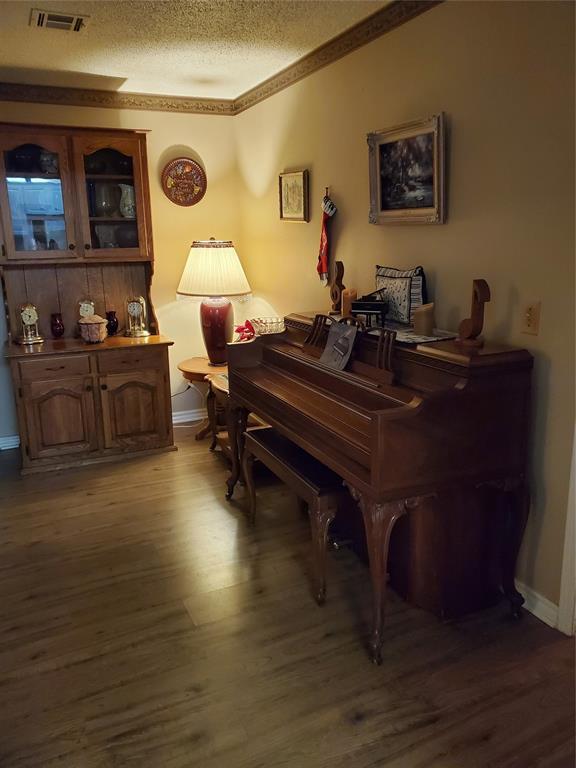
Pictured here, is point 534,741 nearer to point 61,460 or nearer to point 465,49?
point 465,49

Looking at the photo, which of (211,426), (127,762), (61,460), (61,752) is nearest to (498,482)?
(127,762)

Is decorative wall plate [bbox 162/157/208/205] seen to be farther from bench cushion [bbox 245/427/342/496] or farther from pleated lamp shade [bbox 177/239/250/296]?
bench cushion [bbox 245/427/342/496]

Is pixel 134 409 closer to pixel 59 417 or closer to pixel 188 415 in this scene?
pixel 59 417

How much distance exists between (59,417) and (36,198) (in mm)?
1421

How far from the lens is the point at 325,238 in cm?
354

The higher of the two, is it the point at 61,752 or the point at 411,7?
the point at 411,7

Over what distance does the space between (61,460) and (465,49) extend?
10.7ft

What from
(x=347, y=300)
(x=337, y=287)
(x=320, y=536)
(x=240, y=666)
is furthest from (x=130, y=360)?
(x=240, y=666)

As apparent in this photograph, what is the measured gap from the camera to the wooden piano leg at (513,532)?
2.31m

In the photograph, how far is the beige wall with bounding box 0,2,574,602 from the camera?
6.89ft

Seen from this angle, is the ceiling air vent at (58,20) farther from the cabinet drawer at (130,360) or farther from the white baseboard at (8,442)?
the white baseboard at (8,442)

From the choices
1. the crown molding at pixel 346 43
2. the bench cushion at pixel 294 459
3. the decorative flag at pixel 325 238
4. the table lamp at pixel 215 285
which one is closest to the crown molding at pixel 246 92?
the crown molding at pixel 346 43

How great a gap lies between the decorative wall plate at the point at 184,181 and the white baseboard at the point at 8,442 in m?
2.10

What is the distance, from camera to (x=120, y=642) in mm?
2334
